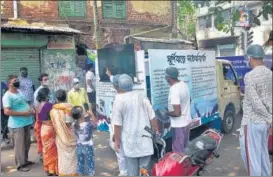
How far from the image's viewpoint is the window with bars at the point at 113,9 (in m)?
14.4

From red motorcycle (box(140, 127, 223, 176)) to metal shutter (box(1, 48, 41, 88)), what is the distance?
7.68m

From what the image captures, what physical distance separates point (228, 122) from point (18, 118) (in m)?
4.96

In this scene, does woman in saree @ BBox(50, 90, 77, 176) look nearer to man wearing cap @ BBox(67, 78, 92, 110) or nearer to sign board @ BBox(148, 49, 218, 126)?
sign board @ BBox(148, 49, 218, 126)

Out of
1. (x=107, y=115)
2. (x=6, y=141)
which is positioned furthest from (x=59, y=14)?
(x=107, y=115)

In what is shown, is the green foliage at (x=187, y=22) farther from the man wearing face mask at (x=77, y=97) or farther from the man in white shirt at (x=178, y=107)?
the man in white shirt at (x=178, y=107)

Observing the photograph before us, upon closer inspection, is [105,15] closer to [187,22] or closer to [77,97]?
[77,97]

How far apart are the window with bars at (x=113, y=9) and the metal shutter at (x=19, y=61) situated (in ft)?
13.8

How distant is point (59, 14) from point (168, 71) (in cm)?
918

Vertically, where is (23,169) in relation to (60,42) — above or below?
below

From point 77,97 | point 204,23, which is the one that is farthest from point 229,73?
point 204,23

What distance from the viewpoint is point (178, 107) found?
→ 4926 millimetres

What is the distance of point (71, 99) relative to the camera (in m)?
7.14

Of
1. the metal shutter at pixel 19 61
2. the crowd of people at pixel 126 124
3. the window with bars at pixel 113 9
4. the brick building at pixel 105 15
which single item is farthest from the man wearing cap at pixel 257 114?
the window with bars at pixel 113 9

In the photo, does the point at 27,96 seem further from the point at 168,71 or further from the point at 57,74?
the point at 168,71
